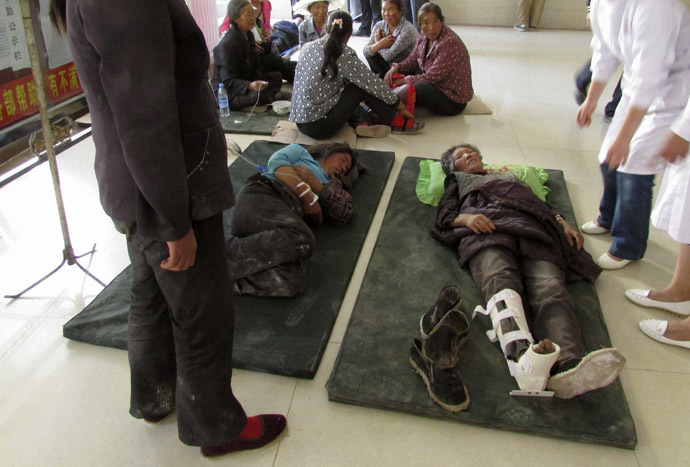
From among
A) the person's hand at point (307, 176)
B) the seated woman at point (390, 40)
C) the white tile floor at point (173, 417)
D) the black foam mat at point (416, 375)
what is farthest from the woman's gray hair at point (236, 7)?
the black foam mat at point (416, 375)

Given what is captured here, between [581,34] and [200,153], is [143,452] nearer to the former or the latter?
[200,153]

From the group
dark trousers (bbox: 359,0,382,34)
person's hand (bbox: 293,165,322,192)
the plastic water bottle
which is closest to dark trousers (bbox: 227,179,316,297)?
A: person's hand (bbox: 293,165,322,192)

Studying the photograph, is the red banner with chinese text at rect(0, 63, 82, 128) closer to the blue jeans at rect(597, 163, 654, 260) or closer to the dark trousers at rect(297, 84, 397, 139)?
the dark trousers at rect(297, 84, 397, 139)

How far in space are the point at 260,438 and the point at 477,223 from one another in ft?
3.87

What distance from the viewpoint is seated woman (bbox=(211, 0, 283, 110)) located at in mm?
3807

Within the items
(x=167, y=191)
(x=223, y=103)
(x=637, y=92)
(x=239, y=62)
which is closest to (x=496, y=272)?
(x=637, y=92)

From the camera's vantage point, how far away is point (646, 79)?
1582 millimetres

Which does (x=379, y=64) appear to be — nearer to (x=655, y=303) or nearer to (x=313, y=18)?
(x=313, y=18)

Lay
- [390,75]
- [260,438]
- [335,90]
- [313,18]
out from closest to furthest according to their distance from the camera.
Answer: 1. [260,438]
2. [335,90]
3. [390,75]
4. [313,18]

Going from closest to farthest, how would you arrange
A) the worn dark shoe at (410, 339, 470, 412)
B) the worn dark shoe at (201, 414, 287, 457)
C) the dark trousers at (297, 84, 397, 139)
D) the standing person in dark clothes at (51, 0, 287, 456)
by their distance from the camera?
the standing person in dark clothes at (51, 0, 287, 456) < the worn dark shoe at (201, 414, 287, 457) < the worn dark shoe at (410, 339, 470, 412) < the dark trousers at (297, 84, 397, 139)

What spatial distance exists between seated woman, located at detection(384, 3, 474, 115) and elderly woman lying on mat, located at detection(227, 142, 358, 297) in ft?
5.52

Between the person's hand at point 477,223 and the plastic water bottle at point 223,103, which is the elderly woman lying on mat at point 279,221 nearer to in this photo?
the person's hand at point 477,223

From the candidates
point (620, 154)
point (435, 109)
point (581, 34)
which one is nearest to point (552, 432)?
point (620, 154)

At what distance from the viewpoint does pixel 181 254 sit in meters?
1.03
